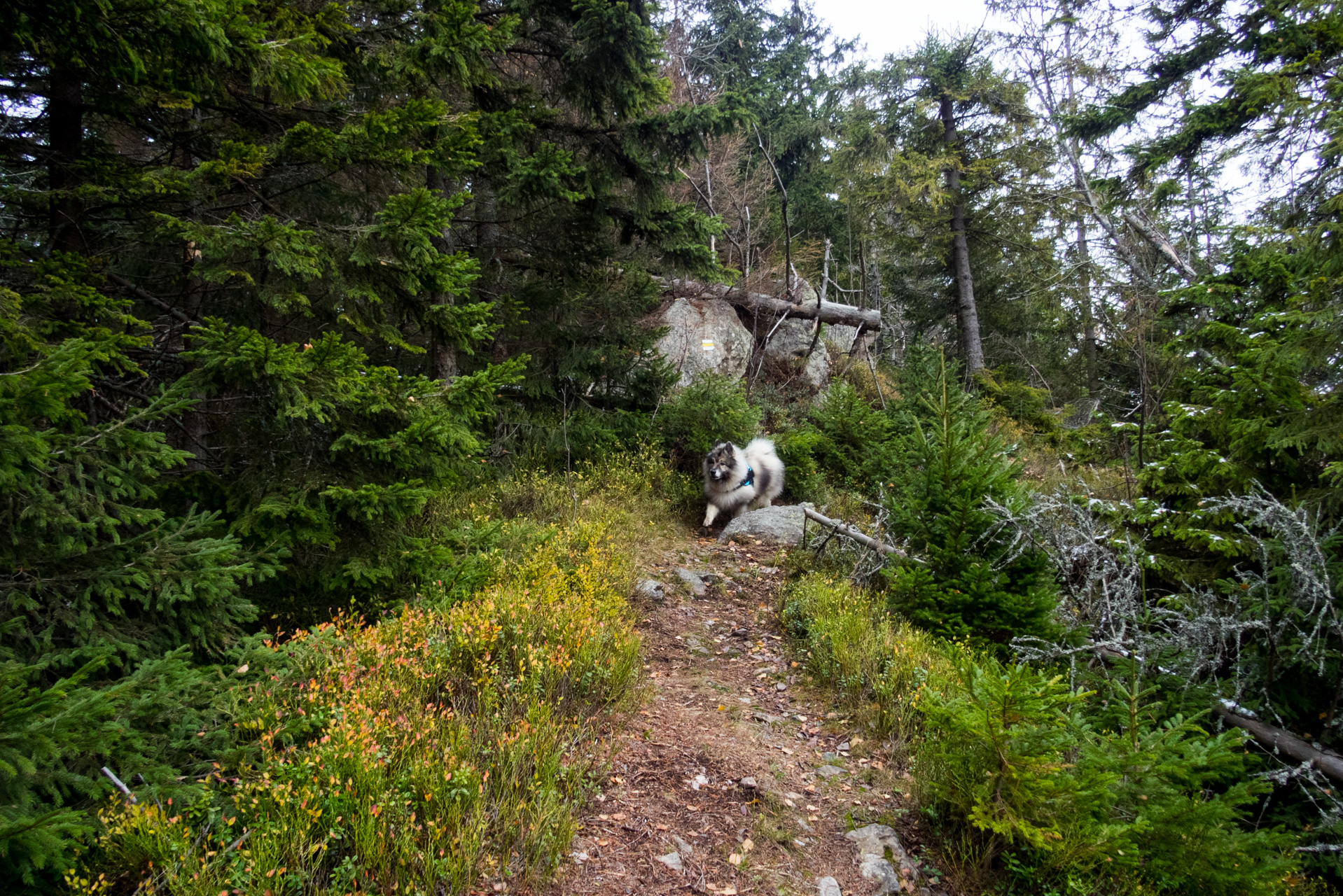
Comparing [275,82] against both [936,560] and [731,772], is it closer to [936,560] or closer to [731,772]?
[731,772]

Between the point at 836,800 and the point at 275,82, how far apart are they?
5823 millimetres

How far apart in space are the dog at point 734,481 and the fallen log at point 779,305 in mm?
6185

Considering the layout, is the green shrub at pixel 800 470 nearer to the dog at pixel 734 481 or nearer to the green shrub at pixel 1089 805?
the dog at pixel 734 481

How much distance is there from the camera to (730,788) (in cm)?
362

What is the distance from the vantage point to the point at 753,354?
1603cm

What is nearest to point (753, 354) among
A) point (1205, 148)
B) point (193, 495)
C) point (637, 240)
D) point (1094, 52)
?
point (637, 240)

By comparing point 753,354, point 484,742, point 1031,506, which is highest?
point 753,354

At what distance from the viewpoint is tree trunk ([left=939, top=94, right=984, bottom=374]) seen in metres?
17.4

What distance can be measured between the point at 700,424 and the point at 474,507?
4.66 metres

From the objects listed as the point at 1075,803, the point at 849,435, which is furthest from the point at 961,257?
the point at 1075,803

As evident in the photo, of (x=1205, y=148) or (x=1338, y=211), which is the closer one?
(x=1338, y=211)

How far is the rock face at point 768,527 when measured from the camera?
880 centimetres

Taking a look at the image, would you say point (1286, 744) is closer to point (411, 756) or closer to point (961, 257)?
point (411, 756)

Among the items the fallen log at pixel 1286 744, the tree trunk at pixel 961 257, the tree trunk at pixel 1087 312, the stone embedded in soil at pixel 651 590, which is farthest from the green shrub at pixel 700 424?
the tree trunk at pixel 1087 312
